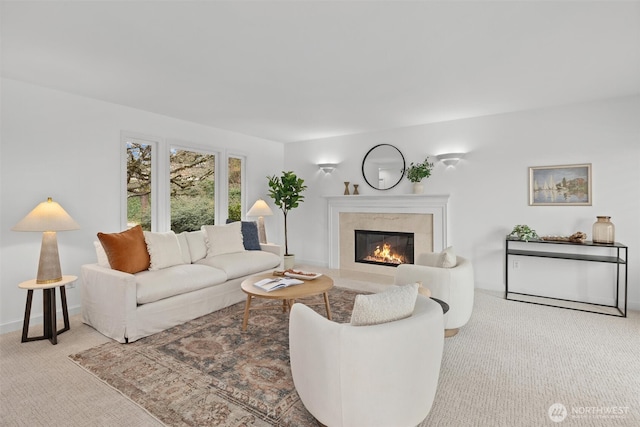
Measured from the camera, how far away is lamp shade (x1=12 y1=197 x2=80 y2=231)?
112 inches

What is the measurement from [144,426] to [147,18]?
8.37ft

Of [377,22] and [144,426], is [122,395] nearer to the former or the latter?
[144,426]

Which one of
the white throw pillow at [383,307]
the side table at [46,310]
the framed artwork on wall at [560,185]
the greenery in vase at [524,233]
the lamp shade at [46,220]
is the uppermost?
the framed artwork on wall at [560,185]

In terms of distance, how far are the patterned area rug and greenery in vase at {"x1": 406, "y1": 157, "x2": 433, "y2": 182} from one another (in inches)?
107

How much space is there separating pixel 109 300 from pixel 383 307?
2666 millimetres

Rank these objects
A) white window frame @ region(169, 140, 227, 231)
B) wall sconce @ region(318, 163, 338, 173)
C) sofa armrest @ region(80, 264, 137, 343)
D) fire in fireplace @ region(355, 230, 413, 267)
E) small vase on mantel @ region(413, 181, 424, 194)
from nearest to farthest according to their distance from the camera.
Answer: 1. sofa armrest @ region(80, 264, 137, 343)
2. white window frame @ region(169, 140, 227, 231)
3. small vase on mantel @ region(413, 181, 424, 194)
4. fire in fireplace @ region(355, 230, 413, 267)
5. wall sconce @ region(318, 163, 338, 173)

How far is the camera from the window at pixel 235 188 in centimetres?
560

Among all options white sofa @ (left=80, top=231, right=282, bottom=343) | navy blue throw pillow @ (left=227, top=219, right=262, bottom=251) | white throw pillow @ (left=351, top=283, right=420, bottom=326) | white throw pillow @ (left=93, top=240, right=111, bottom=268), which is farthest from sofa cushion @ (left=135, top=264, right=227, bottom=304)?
white throw pillow @ (left=351, top=283, right=420, bottom=326)

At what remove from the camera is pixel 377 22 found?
2209 mm

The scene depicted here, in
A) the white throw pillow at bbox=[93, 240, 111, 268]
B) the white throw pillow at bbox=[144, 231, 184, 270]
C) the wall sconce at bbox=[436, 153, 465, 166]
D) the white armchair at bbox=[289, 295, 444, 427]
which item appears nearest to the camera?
the white armchair at bbox=[289, 295, 444, 427]

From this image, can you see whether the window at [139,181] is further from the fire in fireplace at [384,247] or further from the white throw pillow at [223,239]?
the fire in fireplace at [384,247]

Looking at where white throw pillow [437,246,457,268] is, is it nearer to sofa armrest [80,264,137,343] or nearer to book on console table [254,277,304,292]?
book on console table [254,277,304,292]

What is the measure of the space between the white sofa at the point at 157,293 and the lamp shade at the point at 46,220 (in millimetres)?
Answer: 443

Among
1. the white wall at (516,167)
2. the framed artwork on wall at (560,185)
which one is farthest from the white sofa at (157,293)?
the framed artwork on wall at (560,185)
